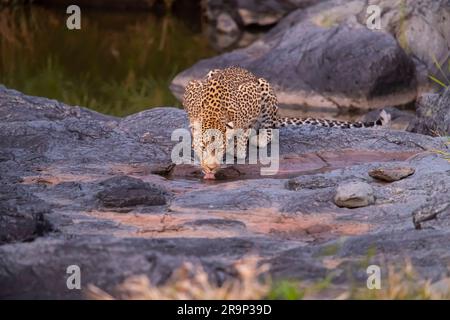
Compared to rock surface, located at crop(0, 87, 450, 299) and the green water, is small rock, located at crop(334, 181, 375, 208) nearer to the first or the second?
rock surface, located at crop(0, 87, 450, 299)

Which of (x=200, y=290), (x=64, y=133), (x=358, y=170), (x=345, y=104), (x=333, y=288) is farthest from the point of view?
(x=345, y=104)

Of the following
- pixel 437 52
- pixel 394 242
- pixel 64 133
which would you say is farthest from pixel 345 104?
pixel 394 242

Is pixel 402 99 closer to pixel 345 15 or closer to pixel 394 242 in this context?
pixel 345 15

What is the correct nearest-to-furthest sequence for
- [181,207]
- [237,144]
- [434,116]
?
1. [181,207]
2. [237,144]
3. [434,116]

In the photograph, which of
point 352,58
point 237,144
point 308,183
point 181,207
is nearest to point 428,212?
point 308,183

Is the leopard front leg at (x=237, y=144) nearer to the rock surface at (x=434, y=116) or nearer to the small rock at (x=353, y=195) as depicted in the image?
the small rock at (x=353, y=195)

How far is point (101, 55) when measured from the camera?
22.5m

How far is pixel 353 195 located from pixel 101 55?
1479cm

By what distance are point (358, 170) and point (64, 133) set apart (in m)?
3.11

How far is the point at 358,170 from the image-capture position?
954 centimetres

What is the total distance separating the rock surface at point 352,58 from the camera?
1842 centimetres

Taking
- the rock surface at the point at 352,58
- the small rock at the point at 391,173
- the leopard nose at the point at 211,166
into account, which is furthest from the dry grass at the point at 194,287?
the rock surface at the point at 352,58

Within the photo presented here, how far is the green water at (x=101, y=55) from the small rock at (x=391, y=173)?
7957 mm

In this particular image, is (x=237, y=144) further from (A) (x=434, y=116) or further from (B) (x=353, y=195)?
(A) (x=434, y=116)
